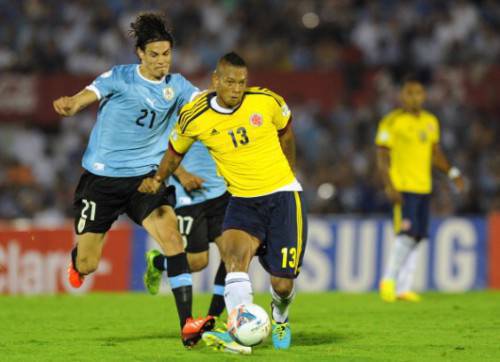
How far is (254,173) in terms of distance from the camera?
8352mm

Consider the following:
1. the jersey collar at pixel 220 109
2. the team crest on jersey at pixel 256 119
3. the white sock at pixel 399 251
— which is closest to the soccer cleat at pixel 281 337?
the team crest on jersey at pixel 256 119

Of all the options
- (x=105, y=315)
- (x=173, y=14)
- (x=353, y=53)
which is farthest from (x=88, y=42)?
(x=105, y=315)

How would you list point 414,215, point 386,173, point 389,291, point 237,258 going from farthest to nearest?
point 414,215 → point 389,291 → point 386,173 → point 237,258

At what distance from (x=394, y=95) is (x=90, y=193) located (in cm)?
1155

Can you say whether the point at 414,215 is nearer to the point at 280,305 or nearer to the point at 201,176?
the point at 201,176

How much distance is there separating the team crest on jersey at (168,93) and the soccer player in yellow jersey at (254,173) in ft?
2.16

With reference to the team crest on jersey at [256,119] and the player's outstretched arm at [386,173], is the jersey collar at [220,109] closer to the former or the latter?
the team crest on jersey at [256,119]

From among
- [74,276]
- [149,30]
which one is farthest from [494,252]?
[149,30]

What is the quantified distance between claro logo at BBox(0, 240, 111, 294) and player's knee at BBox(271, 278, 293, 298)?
8.38m

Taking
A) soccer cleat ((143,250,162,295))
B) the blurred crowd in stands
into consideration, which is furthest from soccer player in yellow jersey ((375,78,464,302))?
the blurred crowd in stands

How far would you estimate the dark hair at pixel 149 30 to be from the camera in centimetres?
894

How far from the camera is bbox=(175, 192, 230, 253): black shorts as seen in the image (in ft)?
33.5

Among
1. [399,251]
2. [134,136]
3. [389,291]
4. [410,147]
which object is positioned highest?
[410,147]

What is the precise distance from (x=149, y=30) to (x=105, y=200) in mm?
1459
